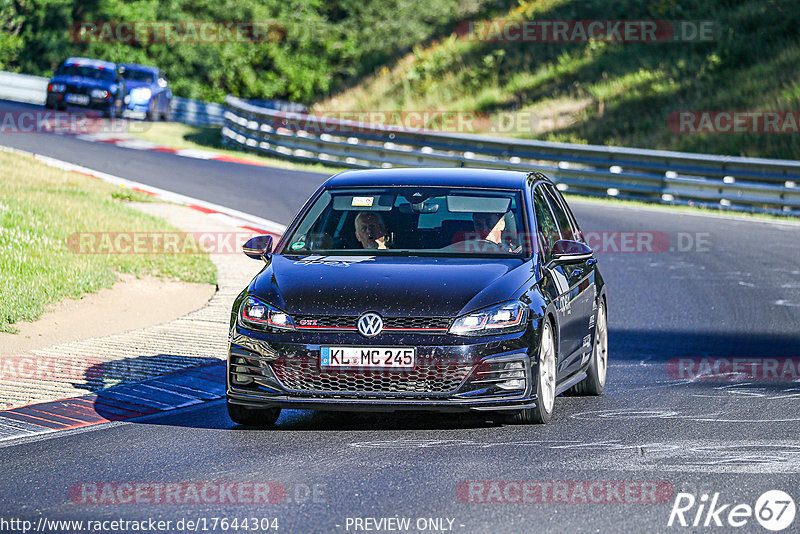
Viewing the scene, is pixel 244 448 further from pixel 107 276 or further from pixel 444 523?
pixel 107 276

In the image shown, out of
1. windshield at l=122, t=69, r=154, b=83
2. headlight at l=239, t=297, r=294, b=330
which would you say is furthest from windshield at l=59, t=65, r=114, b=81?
headlight at l=239, t=297, r=294, b=330

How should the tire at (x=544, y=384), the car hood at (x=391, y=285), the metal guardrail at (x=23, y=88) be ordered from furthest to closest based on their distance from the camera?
the metal guardrail at (x=23, y=88), the tire at (x=544, y=384), the car hood at (x=391, y=285)

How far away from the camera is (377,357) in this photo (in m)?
7.46

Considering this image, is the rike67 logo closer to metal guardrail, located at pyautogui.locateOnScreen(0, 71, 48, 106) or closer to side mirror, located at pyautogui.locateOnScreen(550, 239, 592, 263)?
side mirror, located at pyautogui.locateOnScreen(550, 239, 592, 263)

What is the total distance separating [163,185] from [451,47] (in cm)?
2370

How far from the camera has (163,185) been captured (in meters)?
23.9

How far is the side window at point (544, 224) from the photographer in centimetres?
873

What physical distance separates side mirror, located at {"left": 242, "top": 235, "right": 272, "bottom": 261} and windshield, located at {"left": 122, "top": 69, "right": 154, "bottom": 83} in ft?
109

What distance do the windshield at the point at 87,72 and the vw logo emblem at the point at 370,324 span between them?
1282 inches

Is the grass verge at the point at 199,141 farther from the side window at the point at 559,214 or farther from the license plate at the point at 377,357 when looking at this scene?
the license plate at the point at 377,357

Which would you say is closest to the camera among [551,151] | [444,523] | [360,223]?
[444,523]

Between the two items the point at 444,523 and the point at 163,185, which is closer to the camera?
the point at 444,523

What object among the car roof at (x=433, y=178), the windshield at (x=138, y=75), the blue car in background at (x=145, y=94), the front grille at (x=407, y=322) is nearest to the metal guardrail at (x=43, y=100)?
the blue car in background at (x=145, y=94)

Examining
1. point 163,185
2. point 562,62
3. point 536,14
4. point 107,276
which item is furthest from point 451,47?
point 107,276
